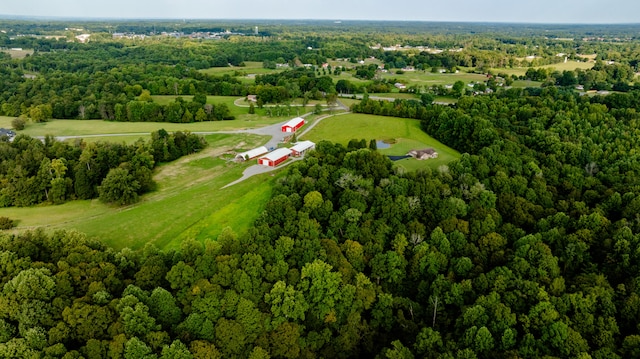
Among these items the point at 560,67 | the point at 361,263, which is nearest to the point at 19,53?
the point at 361,263

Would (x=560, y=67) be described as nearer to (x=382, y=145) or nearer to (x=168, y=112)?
(x=382, y=145)

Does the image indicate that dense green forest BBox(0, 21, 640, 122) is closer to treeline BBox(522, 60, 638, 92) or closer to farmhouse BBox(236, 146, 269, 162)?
treeline BBox(522, 60, 638, 92)

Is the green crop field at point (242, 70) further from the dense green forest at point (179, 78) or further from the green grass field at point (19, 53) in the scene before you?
the green grass field at point (19, 53)

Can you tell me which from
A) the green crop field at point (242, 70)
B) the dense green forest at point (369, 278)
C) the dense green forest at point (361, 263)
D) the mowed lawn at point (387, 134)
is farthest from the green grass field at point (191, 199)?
the green crop field at point (242, 70)

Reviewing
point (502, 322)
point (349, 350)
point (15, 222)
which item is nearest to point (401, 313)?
point (349, 350)

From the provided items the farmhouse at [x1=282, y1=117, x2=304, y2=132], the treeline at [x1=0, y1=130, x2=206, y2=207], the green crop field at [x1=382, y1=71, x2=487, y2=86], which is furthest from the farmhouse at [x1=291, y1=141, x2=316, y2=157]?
the green crop field at [x1=382, y1=71, x2=487, y2=86]

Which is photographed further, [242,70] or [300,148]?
[242,70]
